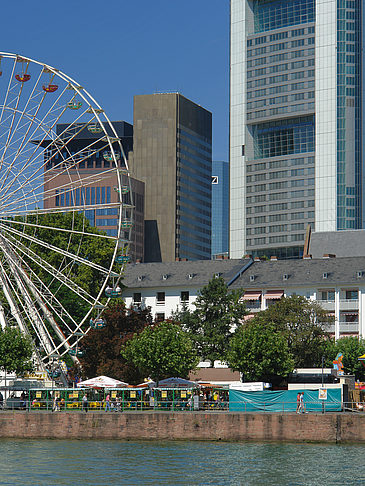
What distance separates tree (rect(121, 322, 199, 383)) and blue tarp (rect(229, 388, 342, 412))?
47.4ft

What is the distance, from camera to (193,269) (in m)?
129

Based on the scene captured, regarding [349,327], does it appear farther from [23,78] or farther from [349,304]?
[23,78]

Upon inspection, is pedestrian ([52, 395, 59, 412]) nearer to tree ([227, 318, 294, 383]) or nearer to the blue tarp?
the blue tarp

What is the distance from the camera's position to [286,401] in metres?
67.4

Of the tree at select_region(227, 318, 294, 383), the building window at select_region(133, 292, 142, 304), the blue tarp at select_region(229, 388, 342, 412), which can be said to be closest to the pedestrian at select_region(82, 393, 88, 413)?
the blue tarp at select_region(229, 388, 342, 412)

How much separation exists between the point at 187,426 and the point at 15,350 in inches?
814

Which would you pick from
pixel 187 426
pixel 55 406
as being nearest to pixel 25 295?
pixel 55 406

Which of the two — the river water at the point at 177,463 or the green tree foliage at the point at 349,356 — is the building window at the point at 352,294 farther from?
the river water at the point at 177,463

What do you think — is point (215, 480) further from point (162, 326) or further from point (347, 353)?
point (347, 353)

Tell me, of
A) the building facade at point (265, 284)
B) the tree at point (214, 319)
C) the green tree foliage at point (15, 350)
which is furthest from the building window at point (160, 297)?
the green tree foliage at point (15, 350)

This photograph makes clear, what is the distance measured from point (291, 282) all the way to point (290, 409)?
176 ft

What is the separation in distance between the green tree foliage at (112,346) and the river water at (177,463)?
20858mm

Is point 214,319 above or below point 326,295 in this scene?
below

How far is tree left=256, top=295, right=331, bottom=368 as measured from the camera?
9594cm
